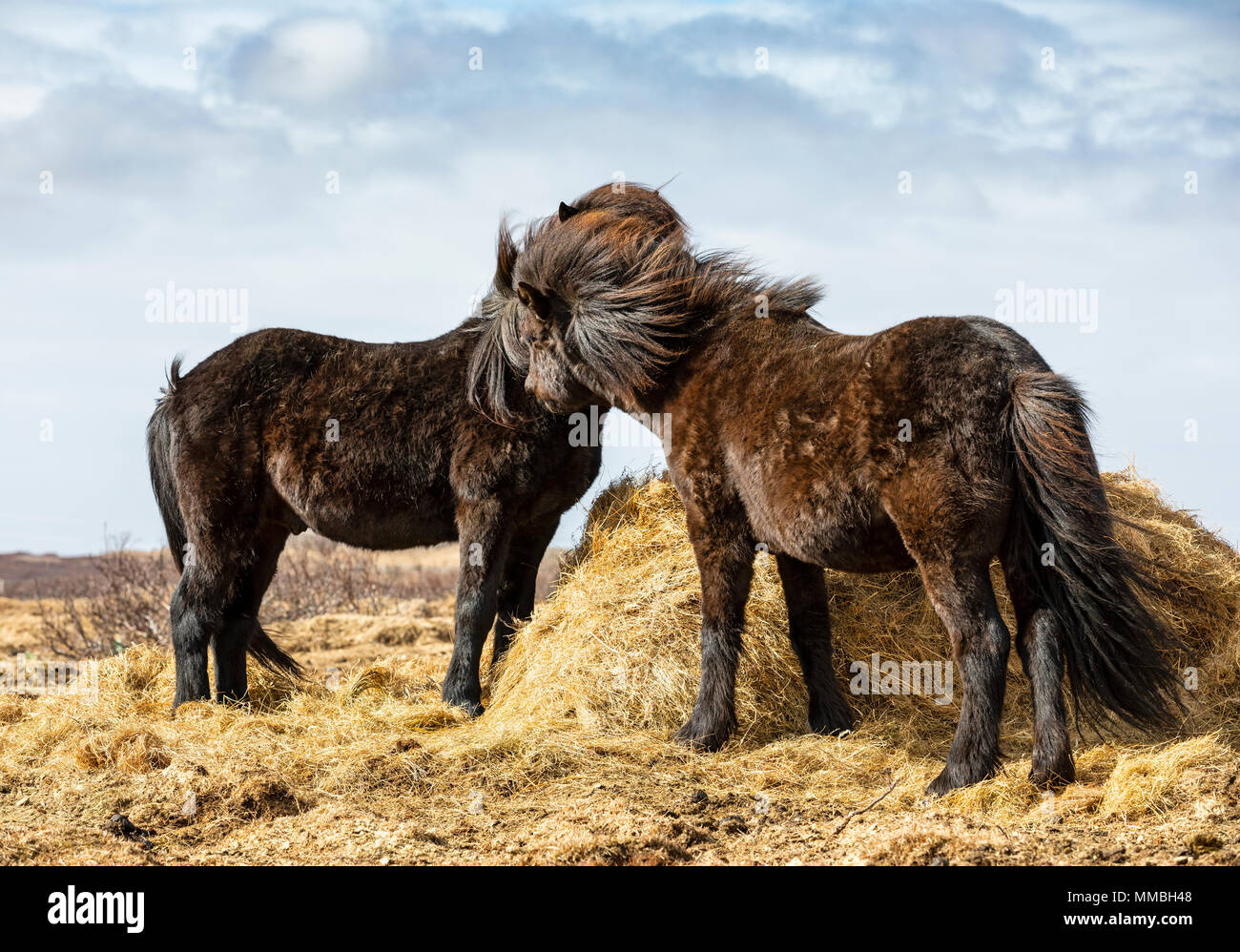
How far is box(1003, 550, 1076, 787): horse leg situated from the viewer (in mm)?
4836

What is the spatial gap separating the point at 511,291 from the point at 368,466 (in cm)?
142

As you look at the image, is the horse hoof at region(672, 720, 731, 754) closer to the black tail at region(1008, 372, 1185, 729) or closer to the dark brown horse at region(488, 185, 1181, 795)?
the dark brown horse at region(488, 185, 1181, 795)

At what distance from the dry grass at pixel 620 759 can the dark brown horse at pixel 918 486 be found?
397mm

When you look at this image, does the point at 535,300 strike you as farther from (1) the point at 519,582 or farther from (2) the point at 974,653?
(2) the point at 974,653

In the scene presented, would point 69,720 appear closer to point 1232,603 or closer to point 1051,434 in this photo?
point 1051,434

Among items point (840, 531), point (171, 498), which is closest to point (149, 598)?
point (171, 498)

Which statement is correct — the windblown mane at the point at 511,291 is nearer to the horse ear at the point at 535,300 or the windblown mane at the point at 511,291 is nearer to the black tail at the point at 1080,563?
the horse ear at the point at 535,300

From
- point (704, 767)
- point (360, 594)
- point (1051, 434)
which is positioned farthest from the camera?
point (360, 594)

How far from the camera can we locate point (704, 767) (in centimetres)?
557

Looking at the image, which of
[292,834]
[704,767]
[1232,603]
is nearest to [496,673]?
[704,767]

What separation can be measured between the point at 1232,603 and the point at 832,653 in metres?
2.89

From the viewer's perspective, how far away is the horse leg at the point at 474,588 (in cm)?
681

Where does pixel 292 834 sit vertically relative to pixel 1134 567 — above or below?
below

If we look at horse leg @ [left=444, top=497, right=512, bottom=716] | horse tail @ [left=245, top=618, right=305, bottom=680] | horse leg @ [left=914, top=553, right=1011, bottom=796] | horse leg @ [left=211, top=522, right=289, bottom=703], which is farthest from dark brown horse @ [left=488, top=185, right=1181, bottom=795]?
horse tail @ [left=245, top=618, right=305, bottom=680]
